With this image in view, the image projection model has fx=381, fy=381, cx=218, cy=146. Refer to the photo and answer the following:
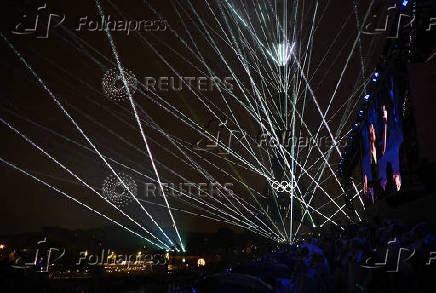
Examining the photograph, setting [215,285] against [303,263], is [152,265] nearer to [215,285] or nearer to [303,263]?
[215,285]

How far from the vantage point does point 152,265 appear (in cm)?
1844

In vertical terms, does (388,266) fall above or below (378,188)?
below

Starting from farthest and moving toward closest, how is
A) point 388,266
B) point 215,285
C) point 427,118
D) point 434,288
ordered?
point 215,285
point 427,118
point 388,266
point 434,288

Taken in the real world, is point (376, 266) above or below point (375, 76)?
below

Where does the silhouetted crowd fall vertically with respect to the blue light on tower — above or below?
below

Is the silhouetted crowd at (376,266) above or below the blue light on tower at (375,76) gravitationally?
below

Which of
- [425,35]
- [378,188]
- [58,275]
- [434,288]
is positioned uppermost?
[425,35]

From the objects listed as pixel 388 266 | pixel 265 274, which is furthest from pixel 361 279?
pixel 265 274

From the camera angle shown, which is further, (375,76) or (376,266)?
(375,76)

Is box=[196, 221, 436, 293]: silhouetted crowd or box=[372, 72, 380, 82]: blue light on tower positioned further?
box=[372, 72, 380, 82]: blue light on tower

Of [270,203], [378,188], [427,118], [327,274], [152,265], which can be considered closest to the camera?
[327,274]

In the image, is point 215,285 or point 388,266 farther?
point 215,285

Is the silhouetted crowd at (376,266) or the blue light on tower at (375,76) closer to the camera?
the silhouetted crowd at (376,266)

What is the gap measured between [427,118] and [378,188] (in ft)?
24.6
